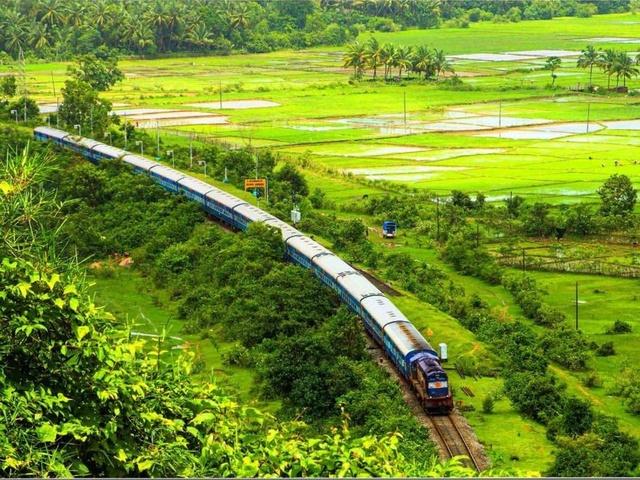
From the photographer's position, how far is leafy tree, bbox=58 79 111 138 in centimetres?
9315

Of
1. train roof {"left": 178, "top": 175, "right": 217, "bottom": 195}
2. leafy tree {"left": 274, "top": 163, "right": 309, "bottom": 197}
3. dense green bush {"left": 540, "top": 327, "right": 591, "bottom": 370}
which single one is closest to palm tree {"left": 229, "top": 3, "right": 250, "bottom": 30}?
leafy tree {"left": 274, "top": 163, "right": 309, "bottom": 197}

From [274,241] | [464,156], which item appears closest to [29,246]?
[274,241]

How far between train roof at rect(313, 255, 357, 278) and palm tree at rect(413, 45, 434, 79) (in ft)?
316

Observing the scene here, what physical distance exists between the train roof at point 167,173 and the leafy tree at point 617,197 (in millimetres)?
23989

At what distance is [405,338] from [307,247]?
14.3m

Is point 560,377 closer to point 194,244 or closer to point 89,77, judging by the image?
point 194,244

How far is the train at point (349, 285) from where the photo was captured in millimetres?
33000

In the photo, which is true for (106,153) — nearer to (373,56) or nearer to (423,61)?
(423,61)

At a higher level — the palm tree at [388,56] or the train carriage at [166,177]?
the palm tree at [388,56]

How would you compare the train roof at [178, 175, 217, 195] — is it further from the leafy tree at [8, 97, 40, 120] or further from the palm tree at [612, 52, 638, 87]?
the palm tree at [612, 52, 638, 87]

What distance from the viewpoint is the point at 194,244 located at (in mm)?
56625

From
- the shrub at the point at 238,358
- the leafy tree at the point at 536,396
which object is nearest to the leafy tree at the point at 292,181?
the shrub at the point at 238,358

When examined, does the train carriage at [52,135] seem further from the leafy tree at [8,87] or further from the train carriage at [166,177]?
the leafy tree at [8,87]

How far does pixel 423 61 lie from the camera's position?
14000cm
